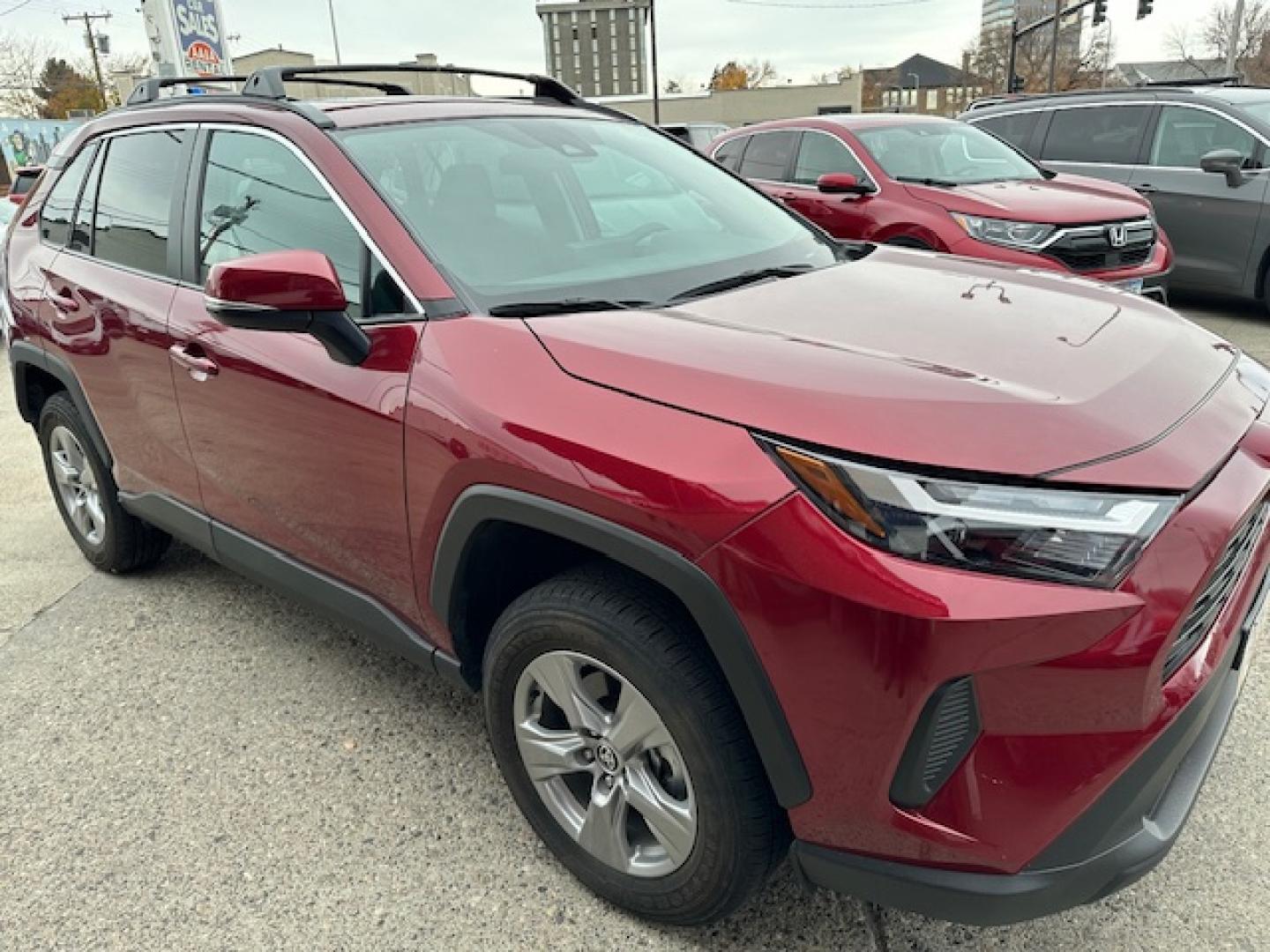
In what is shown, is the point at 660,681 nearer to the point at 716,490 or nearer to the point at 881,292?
the point at 716,490

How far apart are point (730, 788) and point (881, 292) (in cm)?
121

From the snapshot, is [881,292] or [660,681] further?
[881,292]

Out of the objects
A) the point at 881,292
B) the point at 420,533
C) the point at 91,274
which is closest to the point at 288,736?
the point at 420,533

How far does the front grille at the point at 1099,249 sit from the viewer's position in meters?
5.93

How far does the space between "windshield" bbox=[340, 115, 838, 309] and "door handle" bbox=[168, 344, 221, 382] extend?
736 mm

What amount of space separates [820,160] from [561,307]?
5744mm

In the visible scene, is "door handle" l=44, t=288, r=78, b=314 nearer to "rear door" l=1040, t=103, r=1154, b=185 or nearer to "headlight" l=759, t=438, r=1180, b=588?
"headlight" l=759, t=438, r=1180, b=588

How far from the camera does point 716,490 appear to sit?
5.11 ft

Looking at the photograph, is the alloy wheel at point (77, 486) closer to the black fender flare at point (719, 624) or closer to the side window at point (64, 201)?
the side window at point (64, 201)

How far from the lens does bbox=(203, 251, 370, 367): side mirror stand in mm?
2004

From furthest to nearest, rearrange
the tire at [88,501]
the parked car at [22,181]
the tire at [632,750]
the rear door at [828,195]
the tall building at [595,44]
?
the tall building at [595,44], the rear door at [828,195], the parked car at [22,181], the tire at [88,501], the tire at [632,750]

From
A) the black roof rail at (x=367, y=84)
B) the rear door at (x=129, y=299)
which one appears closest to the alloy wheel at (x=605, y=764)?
the rear door at (x=129, y=299)

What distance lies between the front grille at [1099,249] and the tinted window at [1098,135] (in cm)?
213

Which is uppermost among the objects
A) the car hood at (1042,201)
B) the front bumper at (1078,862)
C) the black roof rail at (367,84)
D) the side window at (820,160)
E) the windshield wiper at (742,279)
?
the black roof rail at (367,84)
